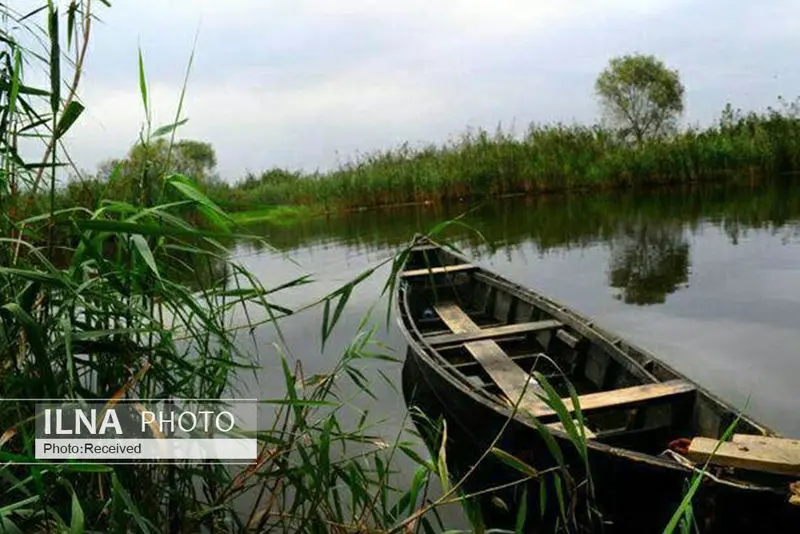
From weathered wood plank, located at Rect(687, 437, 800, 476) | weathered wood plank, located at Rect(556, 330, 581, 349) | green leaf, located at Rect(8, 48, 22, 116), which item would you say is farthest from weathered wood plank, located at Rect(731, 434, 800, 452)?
green leaf, located at Rect(8, 48, 22, 116)

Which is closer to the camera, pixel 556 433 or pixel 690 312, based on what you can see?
pixel 556 433

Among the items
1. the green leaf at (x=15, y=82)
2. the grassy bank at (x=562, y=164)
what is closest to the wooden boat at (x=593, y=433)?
the green leaf at (x=15, y=82)

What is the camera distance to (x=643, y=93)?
36.9 metres

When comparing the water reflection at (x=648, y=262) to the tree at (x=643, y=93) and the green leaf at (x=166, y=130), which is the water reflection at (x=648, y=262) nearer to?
the green leaf at (x=166, y=130)

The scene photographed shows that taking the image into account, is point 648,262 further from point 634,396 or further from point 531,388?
point 634,396

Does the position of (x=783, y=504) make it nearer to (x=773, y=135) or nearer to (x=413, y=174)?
(x=413, y=174)

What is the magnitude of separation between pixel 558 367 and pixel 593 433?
82.4 inches

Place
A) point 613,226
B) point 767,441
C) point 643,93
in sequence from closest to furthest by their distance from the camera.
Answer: point 767,441 → point 613,226 → point 643,93

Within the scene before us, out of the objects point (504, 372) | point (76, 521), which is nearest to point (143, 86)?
point (76, 521)

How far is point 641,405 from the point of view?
3395 millimetres

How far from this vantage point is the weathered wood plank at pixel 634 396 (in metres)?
3.39

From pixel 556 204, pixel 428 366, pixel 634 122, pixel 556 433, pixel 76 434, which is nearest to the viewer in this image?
pixel 76 434

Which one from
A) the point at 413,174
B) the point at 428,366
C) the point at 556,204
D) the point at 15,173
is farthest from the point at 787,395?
the point at 413,174

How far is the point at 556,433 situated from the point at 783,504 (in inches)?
35.6
